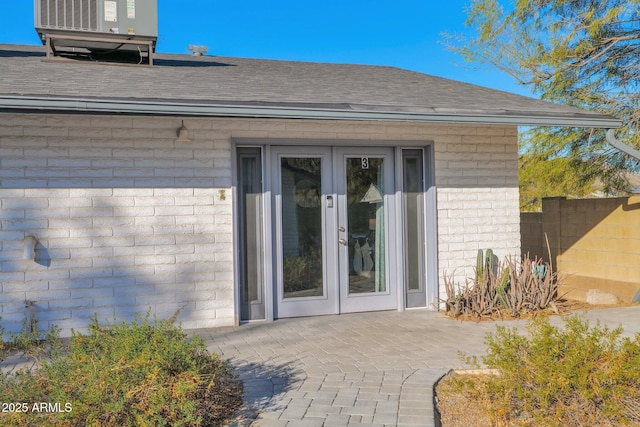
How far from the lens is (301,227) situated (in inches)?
294

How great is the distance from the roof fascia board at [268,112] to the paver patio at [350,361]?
2428 millimetres

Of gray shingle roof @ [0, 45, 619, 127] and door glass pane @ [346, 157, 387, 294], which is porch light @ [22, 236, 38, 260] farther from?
door glass pane @ [346, 157, 387, 294]

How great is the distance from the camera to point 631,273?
8773 millimetres

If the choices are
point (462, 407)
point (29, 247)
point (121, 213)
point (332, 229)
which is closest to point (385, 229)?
point (332, 229)

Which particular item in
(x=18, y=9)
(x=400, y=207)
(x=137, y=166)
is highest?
(x=18, y=9)

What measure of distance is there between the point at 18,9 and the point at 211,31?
6.75 metres

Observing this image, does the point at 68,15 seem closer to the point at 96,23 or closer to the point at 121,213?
the point at 96,23

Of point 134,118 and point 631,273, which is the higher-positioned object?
point 134,118

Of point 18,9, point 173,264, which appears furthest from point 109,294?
point 18,9

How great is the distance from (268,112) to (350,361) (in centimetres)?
273

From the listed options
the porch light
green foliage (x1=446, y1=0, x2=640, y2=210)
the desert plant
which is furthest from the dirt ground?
green foliage (x1=446, y1=0, x2=640, y2=210)

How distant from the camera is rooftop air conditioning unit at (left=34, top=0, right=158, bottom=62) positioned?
7641 mm

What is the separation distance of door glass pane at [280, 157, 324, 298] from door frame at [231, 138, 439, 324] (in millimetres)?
201

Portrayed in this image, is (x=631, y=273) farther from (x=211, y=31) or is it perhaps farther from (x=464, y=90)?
(x=211, y=31)
